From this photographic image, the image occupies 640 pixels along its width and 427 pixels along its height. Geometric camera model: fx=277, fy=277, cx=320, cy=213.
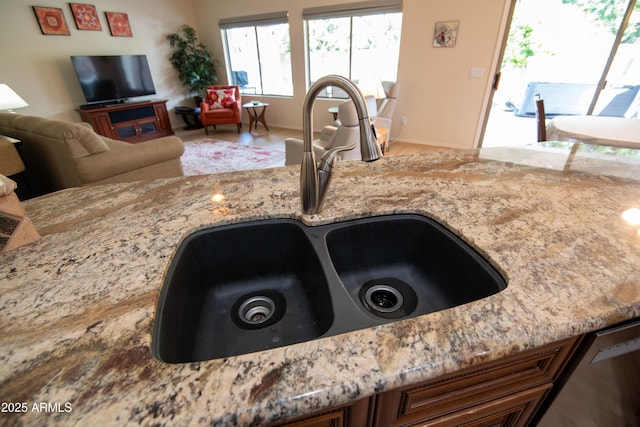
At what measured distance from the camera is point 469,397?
537 millimetres

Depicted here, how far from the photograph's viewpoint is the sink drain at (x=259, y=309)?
72cm

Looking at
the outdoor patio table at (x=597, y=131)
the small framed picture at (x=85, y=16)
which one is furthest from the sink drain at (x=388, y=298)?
the small framed picture at (x=85, y=16)

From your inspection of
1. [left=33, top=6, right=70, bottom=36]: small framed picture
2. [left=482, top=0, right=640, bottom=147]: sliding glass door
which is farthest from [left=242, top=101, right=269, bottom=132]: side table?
[left=482, top=0, right=640, bottom=147]: sliding glass door

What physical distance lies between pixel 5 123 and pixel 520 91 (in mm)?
8718

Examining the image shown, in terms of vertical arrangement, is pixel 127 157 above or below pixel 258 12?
below

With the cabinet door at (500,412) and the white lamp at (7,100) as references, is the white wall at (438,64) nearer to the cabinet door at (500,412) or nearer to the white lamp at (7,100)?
the white lamp at (7,100)

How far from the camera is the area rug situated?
3.76 meters

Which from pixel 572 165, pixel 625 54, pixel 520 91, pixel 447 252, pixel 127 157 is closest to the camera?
pixel 447 252

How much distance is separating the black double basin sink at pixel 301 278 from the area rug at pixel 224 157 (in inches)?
117

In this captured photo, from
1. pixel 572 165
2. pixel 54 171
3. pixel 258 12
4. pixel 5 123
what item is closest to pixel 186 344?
pixel 572 165

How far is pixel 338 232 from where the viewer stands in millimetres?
780

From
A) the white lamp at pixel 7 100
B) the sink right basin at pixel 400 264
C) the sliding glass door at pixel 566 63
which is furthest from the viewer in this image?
the sliding glass door at pixel 566 63

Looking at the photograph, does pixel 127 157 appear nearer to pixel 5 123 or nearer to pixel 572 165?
pixel 5 123

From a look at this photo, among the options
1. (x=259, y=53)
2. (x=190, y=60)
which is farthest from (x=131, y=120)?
(x=259, y=53)
